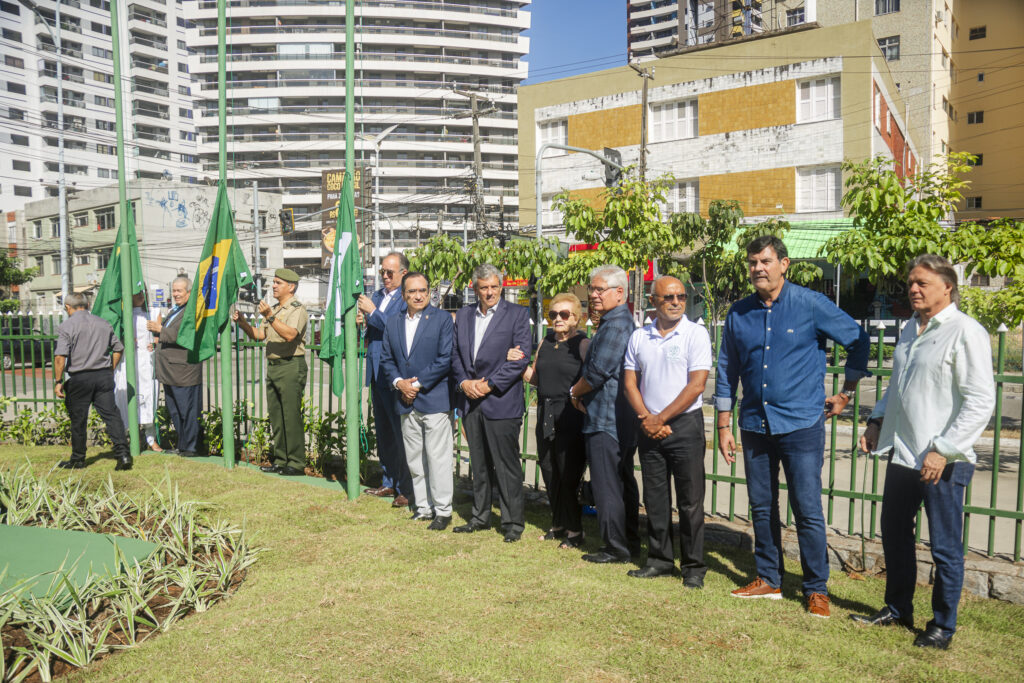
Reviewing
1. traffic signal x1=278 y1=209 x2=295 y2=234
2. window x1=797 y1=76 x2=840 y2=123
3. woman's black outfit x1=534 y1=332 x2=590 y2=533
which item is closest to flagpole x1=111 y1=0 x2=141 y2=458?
woman's black outfit x1=534 y1=332 x2=590 y2=533

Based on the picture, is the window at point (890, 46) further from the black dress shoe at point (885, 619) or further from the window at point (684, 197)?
the black dress shoe at point (885, 619)

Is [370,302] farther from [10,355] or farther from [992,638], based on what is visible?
[10,355]

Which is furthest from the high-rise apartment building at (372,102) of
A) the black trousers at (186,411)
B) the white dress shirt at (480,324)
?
the white dress shirt at (480,324)

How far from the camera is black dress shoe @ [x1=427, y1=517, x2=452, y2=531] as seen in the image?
6.12 m

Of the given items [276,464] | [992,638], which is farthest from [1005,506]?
[276,464]

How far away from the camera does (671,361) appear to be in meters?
4.88

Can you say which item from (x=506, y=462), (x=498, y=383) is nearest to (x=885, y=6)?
(x=498, y=383)

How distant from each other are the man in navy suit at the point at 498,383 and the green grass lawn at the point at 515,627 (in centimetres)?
A: 45

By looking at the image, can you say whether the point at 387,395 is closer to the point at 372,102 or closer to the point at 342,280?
the point at 342,280

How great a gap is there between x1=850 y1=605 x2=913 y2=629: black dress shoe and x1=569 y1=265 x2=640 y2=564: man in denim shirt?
1.57 metres

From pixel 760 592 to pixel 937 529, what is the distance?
3.62ft

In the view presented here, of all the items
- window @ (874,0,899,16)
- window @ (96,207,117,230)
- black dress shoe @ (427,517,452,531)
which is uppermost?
window @ (874,0,899,16)

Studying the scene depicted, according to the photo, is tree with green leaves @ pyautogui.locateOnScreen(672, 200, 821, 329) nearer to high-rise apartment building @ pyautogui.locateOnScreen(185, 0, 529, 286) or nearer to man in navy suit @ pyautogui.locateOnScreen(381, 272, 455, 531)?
man in navy suit @ pyautogui.locateOnScreen(381, 272, 455, 531)

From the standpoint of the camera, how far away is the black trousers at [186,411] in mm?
8633
